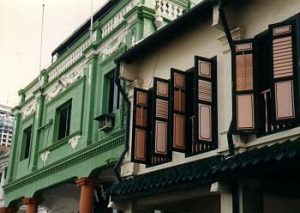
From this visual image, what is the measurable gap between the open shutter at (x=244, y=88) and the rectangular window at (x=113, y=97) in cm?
551

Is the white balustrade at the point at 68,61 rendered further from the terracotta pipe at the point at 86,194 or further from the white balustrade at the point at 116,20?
the terracotta pipe at the point at 86,194

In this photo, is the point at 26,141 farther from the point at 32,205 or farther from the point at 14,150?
the point at 32,205

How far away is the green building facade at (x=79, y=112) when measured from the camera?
45.9ft

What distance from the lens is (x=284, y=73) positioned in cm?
854

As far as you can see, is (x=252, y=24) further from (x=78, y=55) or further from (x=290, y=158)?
(x=78, y=55)

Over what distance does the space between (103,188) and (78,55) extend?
13.6 feet

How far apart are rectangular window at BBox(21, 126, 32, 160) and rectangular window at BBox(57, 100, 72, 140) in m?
2.74

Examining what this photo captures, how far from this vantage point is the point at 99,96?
49.5ft

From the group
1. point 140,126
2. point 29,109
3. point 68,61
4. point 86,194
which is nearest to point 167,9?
point 140,126

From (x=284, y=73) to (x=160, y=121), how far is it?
337 cm

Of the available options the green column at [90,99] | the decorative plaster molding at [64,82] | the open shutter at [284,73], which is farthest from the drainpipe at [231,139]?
the decorative plaster molding at [64,82]

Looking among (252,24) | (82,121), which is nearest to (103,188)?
(82,121)

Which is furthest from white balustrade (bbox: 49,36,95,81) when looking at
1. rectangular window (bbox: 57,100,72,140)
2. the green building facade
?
rectangular window (bbox: 57,100,72,140)

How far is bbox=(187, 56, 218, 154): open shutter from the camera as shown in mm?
10000
